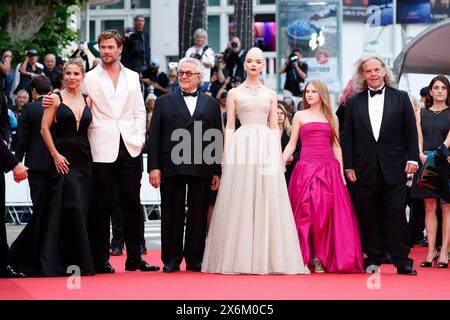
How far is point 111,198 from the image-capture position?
39.8ft

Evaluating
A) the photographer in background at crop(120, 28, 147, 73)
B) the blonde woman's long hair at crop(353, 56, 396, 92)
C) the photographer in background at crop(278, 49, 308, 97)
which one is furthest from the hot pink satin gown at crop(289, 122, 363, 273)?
the photographer in background at crop(278, 49, 308, 97)

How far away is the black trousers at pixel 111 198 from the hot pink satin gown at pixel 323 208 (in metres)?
1.72

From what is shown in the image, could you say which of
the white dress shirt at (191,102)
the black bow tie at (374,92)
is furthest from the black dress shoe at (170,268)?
the black bow tie at (374,92)

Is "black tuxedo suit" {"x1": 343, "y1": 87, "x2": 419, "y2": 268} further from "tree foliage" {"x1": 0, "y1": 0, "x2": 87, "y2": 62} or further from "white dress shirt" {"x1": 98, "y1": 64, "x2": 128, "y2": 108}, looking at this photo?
"tree foliage" {"x1": 0, "y1": 0, "x2": 87, "y2": 62}

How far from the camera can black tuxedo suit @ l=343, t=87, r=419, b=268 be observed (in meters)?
12.1

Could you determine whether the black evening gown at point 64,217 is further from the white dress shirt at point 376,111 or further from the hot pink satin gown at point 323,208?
the white dress shirt at point 376,111

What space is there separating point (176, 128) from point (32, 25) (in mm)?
16177

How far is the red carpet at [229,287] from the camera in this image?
957 centimetres

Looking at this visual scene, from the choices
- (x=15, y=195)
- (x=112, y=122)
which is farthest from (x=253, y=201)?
(x=15, y=195)

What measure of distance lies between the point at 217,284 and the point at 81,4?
18.8m

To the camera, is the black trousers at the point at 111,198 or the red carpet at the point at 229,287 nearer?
the red carpet at the point at 229,287
